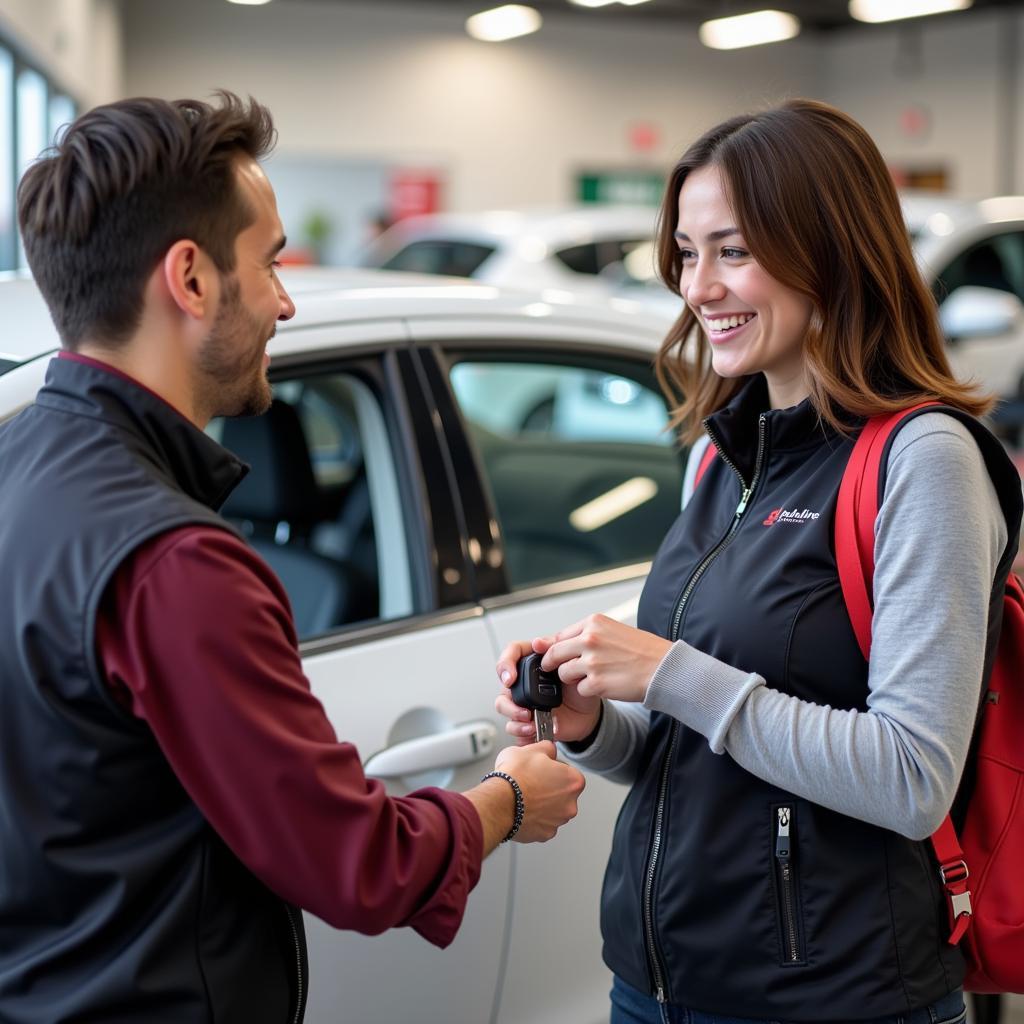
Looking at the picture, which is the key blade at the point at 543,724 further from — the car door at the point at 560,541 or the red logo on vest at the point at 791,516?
the car door at the point at 560,541

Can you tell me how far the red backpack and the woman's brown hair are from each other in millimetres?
85

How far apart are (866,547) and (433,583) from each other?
0.92 m

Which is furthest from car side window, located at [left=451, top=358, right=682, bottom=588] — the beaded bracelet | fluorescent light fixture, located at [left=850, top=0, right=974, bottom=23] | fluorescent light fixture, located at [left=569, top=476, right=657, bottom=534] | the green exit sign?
the green exit sign

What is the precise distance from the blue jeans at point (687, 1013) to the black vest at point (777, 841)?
20 mm

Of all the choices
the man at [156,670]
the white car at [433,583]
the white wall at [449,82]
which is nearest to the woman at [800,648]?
the man at [156,670]

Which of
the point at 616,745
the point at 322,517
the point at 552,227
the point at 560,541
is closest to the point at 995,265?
the point at 552,227

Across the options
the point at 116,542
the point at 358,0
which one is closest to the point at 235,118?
the point at 116,542

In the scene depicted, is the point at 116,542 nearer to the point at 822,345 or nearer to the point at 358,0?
the point at 822,345

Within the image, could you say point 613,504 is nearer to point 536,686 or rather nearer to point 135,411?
point 536,686

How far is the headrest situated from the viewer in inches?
107

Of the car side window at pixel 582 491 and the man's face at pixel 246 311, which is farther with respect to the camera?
the car side window at pixel 582 491

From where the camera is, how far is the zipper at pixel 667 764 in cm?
158

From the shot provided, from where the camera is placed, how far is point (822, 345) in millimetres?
1557

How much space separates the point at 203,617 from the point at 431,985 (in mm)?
1124
